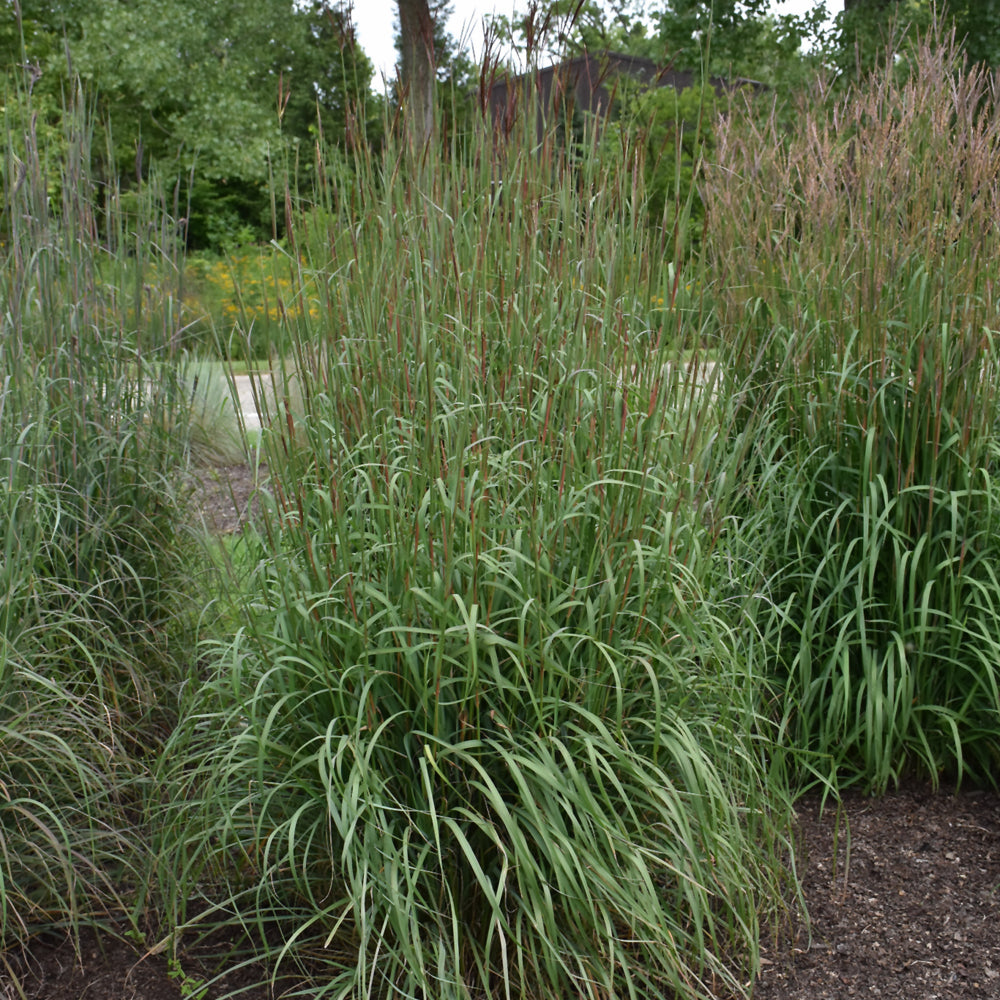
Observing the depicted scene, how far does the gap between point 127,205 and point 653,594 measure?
333cm

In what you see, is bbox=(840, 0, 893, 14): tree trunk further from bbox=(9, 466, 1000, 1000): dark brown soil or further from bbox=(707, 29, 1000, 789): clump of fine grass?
bbox=(9, 466, 1000, 1000): dark brown soil

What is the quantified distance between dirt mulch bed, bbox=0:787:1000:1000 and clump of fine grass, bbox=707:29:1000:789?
145 millimetres

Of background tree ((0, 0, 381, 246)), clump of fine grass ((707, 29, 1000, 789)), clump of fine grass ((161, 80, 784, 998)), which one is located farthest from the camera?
background tree ((0, 0, 381, 246))

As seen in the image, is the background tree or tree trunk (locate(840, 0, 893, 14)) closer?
tree trunk (locate(840, 0, 893, 14))

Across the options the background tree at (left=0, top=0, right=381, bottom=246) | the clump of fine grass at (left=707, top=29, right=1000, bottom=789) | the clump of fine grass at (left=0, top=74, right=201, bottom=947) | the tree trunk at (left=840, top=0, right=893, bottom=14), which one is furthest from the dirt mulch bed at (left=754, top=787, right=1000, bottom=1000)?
the background tree at (left=0, top=0, right=381, bottom=246)

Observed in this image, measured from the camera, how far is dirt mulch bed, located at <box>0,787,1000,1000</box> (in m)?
2.09

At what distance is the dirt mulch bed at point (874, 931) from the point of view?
2.09 m

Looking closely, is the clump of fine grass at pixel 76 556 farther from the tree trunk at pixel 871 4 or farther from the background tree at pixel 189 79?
the background tree at pixel 189 79

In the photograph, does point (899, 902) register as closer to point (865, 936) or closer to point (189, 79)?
point (865, 936)

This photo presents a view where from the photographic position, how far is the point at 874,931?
90.0 inches

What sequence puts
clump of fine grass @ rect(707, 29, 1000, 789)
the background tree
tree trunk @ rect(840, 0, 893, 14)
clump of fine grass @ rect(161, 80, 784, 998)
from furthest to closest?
1. the background tree
2. tree trunk @ rect(840, 0, 893, 14)
3. clump of fine grass @ rect(707, 29, 1000, 789)
4. clump of fine grass @ rect(161, 80, 784, 998)

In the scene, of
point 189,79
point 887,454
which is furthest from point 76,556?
point 189,79

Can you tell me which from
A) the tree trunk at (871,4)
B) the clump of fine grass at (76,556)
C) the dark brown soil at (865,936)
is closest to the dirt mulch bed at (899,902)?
the dark brown soil at (865,936)

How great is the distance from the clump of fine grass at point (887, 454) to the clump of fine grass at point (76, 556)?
1.67 m
